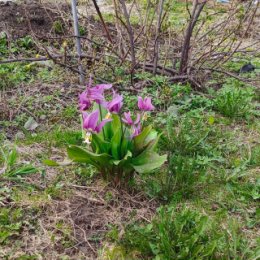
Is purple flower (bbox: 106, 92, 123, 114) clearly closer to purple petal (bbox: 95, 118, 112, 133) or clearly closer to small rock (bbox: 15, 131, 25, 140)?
purple petal (bbox: 95, 118, 112, 133)

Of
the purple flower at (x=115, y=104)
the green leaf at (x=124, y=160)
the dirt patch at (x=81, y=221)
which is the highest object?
the purple flower at (x=115, y=104)

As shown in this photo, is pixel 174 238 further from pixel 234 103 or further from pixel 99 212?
pixel 234 103

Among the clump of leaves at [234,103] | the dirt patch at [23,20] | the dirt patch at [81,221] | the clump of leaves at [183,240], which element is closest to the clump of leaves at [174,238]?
the clump of leaves at [183,240]

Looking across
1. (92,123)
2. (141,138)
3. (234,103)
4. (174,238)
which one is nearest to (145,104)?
(141,138)

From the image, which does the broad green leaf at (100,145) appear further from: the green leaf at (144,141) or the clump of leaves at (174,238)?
the clump of leaves at (174,238)

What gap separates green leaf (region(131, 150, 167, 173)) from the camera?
8.85ft

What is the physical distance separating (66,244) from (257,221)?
110cm

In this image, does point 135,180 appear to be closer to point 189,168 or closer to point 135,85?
point 189,168

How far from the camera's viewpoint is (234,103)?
4.05 meters

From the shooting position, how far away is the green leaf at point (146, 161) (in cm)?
270

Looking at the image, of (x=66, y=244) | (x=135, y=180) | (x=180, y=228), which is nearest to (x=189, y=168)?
(x=135, y=180)

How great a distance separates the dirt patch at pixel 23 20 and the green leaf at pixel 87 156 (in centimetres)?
326

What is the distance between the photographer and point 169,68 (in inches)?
184

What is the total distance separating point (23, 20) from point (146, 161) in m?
3.94
